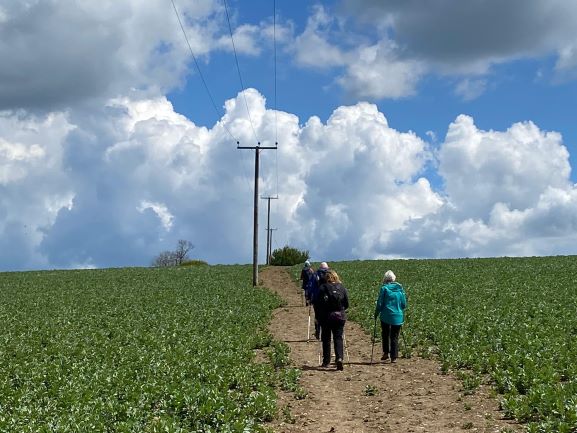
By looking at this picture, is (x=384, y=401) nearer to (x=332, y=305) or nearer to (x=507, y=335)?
(x=332, y=305)

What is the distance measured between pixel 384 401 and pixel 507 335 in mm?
7134

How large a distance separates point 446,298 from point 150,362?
18600mm

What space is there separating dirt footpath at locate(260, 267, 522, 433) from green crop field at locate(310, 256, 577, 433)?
0.56 metres

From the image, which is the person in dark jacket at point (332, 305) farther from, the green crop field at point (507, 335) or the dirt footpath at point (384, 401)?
the green crop field at point (507, 335)

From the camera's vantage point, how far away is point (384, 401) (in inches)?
550

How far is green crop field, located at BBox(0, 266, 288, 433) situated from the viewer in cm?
1202

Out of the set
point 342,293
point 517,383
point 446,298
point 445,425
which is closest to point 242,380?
point 342,293

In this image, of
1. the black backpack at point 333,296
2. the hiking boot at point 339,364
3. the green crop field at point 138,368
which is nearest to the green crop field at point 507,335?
the hiking boot at point 339,364

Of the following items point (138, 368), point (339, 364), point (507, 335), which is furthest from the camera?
point (507, 335)

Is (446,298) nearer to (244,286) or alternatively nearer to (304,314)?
(304,314)

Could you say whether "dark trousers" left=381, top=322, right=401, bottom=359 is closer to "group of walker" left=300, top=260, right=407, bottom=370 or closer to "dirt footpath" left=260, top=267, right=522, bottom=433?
"group of walker" left=300, top=260, right=407, bottom=370

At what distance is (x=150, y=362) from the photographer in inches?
689

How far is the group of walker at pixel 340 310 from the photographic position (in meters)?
16.7

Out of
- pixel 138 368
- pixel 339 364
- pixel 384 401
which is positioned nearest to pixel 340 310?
pixel 339 364
